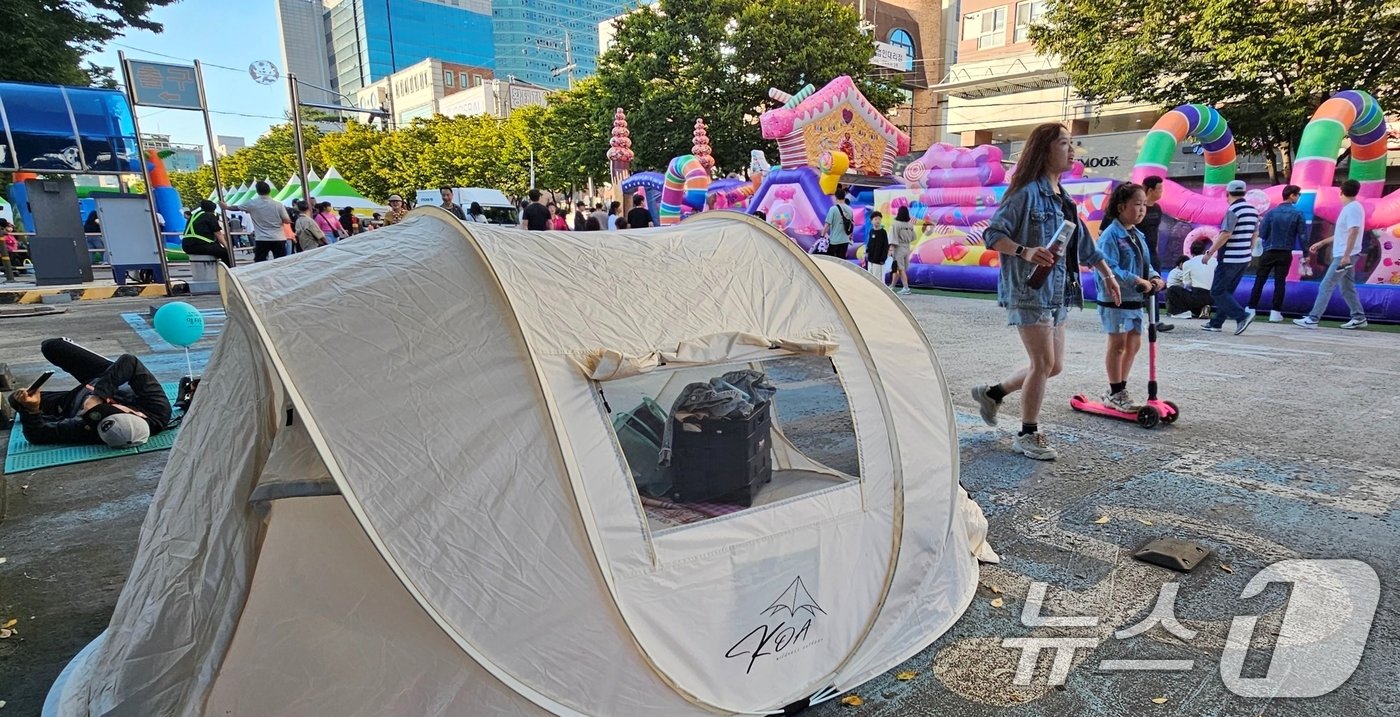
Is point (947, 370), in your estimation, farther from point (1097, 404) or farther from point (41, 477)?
point (41, 477)

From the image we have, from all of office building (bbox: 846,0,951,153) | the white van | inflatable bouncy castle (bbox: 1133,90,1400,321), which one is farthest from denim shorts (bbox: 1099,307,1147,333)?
office building (bbox: 846,0,951,153)

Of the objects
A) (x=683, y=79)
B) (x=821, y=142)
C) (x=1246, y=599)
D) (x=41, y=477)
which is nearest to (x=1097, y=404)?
(x=1246, y=599)

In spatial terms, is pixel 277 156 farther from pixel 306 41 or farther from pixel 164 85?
pixel 164 85

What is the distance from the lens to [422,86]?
250 feet

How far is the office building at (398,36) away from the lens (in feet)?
273

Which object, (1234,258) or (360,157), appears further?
(360,157)

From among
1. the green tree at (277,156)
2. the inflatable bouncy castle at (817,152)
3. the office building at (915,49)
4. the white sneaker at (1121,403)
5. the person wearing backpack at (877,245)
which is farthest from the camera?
the green tree at (277,156)

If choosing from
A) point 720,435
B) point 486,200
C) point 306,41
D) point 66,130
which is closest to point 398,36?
point 306,41

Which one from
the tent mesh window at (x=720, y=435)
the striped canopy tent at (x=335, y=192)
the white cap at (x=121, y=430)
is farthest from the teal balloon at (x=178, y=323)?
the striped canopy tent at (x=335, y=192)

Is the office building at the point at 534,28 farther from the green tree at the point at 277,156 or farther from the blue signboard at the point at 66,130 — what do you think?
the blue signboard at the point at 66,130

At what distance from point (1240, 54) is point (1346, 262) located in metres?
9.49

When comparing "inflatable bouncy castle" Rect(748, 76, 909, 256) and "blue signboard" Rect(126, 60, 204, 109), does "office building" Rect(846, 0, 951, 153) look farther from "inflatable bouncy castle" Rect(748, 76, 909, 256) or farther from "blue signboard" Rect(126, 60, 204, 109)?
"blue signboard" Rect(126, 60, 204, 109)

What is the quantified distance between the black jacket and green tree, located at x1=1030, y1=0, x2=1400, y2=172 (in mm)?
19455

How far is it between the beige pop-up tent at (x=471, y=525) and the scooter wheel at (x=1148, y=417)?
3.38 meters
